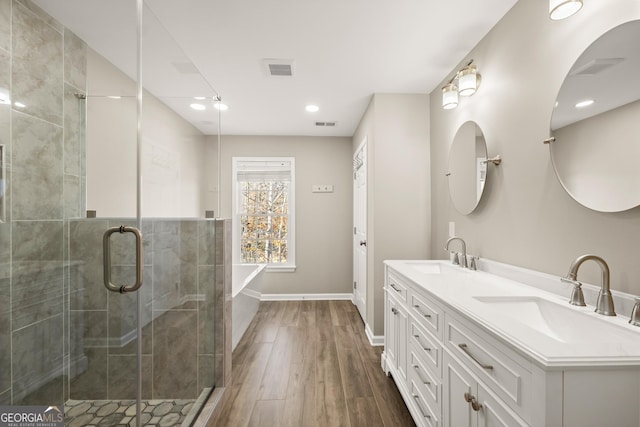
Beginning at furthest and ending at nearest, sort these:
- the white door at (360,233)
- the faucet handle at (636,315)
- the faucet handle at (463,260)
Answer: the white door at (360,233), the faucet handle at (463,260), the faucet handle at (636,315)

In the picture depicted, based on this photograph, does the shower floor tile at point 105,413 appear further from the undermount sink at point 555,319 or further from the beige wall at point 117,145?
the undermount sink at point 555,319

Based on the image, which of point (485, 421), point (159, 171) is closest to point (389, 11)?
point (159, 171)

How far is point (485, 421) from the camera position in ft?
3.39

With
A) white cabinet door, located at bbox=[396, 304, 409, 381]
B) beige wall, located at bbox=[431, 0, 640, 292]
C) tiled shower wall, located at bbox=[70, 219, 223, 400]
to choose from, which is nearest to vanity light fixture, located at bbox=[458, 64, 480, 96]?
beige wall, located at bbox=[431, 0, 640, 292]

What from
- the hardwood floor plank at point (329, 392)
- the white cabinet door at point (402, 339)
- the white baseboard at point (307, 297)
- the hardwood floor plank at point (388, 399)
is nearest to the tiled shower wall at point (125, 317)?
the hardwood floor plank at point (329, 392)

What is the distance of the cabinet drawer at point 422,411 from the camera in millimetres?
1465

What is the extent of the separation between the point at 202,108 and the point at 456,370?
2082 millimetres

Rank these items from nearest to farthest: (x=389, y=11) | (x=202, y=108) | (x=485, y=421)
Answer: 1. (x=485, y=421)
2. (x=389, y=11)
3. (x=202, y=108)

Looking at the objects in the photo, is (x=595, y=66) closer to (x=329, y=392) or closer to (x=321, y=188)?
(x=329, y=392)

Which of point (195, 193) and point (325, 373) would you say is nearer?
point (195, 193)

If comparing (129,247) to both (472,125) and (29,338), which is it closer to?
(29,338)

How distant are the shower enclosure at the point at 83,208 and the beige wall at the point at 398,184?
199 centimetres

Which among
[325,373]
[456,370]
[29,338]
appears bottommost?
[325,373]

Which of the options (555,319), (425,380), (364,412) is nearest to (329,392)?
(364,412)
